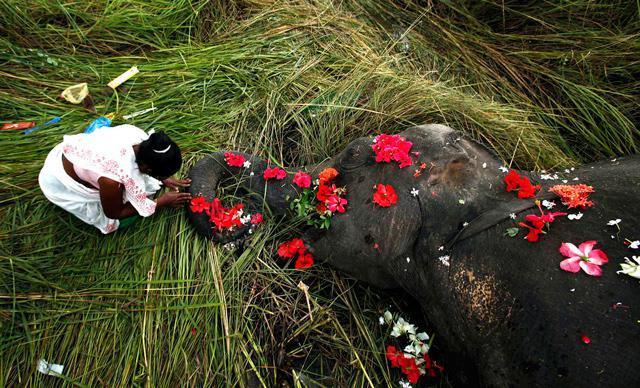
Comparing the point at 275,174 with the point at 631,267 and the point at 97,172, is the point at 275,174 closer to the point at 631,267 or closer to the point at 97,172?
the point at 97,172

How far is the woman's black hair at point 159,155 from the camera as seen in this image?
7.00 feet

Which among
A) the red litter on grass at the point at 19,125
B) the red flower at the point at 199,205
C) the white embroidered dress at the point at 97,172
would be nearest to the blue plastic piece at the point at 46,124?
the red litter on grass at the point at 19,125

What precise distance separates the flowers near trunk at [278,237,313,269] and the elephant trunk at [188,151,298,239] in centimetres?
20

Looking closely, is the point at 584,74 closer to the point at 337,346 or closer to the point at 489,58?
the point at 489,58

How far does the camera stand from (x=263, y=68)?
3332mm

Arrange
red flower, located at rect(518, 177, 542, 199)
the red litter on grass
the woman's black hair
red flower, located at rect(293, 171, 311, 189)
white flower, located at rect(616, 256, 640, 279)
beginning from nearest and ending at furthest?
white flower, located at rect(616, 256, 640, 279), red flower, located at rect(518, 177, 542, 199), the woman's black hair, red flower, located at rect(293, 171, 311, 189), the red litter on grass

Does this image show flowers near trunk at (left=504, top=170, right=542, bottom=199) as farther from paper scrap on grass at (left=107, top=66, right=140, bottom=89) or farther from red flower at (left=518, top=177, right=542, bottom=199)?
paper scrap on grass at (left=107, top=66, right=140, bottom=89)

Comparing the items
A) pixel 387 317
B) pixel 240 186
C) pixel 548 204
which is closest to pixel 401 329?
pixel 387 317

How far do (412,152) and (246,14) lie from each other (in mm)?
2157

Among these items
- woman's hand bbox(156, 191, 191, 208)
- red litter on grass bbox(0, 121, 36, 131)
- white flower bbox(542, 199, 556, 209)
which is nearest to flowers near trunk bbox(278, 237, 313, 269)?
woman's hand bbox(156, 191, 191, 208)

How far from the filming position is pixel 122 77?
10.3ft

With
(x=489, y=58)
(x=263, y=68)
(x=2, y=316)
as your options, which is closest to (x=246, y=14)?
(x=263, y=68)

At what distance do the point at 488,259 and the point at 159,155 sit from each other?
60.9 inches

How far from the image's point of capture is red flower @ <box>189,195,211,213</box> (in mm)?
2496
